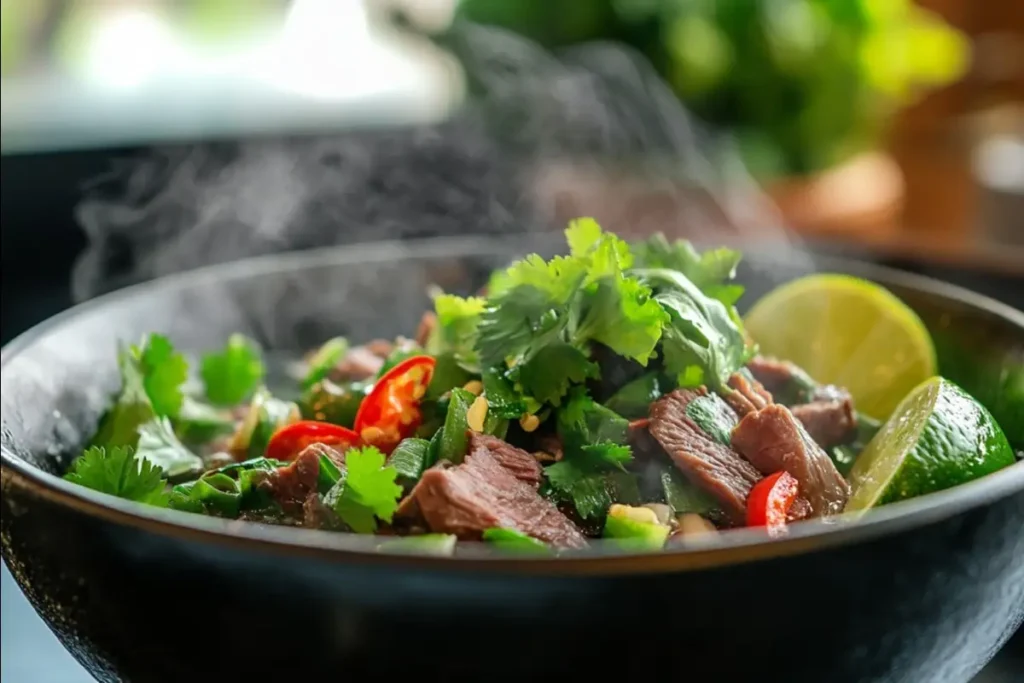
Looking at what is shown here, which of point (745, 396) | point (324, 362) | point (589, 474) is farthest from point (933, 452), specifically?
point (324, 362)

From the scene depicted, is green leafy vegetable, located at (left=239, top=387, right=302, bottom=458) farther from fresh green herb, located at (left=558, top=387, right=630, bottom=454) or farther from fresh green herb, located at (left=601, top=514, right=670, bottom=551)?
fresh green herb, located at (left=601, top=514, right=670, bottom=551)

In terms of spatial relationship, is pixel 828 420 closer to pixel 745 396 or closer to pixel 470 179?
pixel 745 396

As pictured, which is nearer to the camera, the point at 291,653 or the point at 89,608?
the point at 291,653

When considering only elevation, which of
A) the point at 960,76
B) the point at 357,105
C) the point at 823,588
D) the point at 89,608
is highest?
the point at 823,588

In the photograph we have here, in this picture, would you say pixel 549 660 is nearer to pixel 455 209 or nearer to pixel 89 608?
pixel 89 608

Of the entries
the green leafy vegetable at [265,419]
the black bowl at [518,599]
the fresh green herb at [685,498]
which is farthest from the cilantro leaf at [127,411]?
the fresh green herb at [685,498]

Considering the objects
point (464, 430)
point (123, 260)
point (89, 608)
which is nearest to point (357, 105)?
point (123, 260)

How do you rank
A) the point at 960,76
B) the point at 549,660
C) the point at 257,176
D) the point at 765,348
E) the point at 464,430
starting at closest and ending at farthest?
the point at 549,660
the point at 464,430
the point at 765,348
the point at 257,176
the point at 960,76

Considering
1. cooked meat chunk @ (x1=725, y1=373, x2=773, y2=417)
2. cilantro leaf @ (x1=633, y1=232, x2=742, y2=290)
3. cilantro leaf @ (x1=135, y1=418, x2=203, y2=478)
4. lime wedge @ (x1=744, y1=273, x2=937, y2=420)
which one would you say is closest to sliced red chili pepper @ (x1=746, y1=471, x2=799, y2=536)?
cooked meat chunk @ (x1=725, y1=373, x2=773, y2=417)
